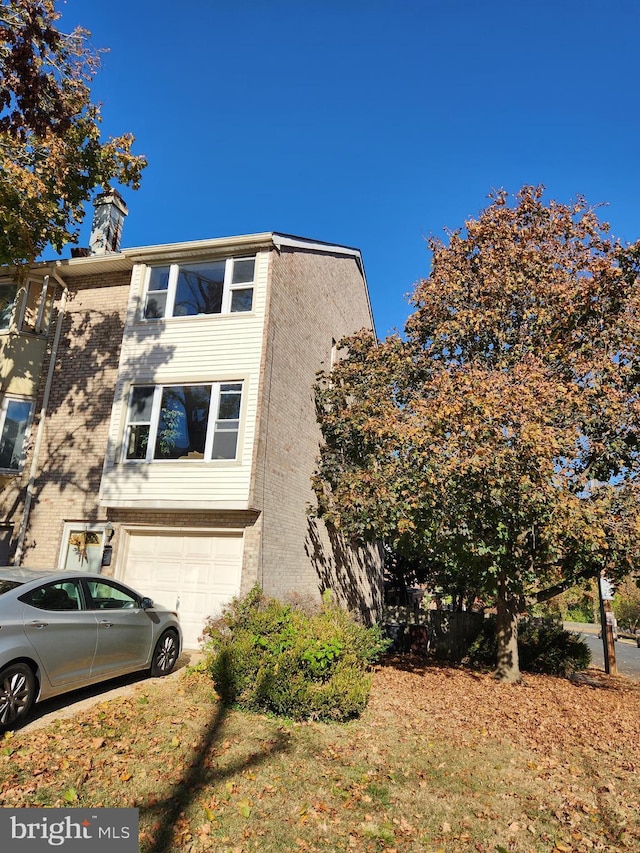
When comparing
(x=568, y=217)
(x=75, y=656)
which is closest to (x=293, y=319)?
(x=568, y=217)

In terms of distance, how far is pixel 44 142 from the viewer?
12109mm

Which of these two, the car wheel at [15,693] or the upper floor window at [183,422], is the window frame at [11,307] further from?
the car wheel at [15,693]

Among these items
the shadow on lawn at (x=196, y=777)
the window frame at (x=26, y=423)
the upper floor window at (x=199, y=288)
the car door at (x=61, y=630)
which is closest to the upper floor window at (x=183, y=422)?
the upper floor window at (x=199, y=288)

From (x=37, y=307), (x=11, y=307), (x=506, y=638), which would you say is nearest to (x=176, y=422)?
(x=37, y=307)

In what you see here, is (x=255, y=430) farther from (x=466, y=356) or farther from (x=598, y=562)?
(x=598, y=562)

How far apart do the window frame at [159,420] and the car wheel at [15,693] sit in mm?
6029

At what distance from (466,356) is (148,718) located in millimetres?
10220

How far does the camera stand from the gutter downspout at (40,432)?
1329cm

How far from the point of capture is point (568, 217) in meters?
13.6

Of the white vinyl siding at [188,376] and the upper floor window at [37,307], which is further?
the upper floor window at [37,307]

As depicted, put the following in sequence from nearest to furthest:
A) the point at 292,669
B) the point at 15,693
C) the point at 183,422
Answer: the point at 15,693, the point at 292,669, the point at 183,422

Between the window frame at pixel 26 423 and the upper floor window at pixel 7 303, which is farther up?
the upper floor window at pixel 7 303

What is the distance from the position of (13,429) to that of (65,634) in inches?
357

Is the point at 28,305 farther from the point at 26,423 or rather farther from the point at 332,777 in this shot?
the point at 332,777
